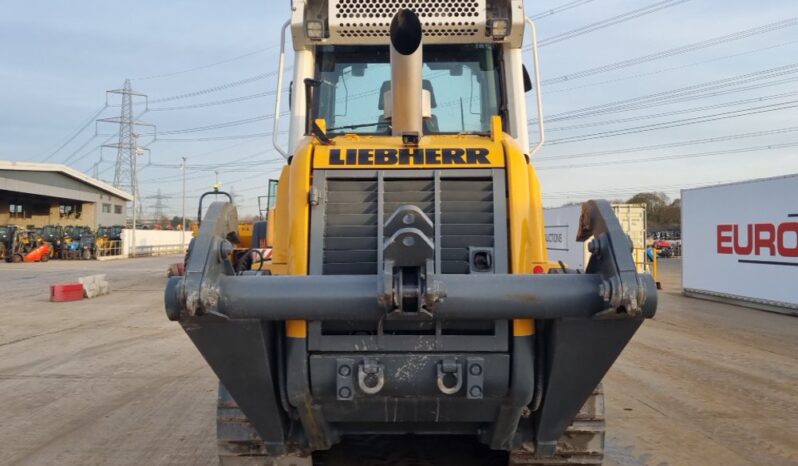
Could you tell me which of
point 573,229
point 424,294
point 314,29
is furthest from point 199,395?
point 573,229

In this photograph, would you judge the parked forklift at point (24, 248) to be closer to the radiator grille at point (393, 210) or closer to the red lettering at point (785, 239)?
the red lettering at point (785, 239)

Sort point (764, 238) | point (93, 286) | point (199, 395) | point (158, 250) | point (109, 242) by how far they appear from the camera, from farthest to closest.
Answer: point (158, 250) → point (109, 242) → point (93, 286) → point (764, 238) → point (199, 395)

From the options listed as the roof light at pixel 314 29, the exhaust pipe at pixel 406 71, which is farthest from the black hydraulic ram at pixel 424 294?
the roof light at pixel 314 29

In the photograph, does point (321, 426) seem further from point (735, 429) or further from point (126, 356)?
point (126, 356)

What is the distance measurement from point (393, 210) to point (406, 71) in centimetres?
Result: 75

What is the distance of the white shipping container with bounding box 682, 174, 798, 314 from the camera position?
13695 mm

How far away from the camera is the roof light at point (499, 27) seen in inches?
161

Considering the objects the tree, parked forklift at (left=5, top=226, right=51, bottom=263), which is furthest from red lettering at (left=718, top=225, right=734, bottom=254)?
the tree

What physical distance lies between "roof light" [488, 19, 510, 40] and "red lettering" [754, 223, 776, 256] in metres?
12.7

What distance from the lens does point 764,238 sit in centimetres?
1440

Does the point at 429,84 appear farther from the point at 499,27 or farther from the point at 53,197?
the point at 53,197

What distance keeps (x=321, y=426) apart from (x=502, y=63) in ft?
8.95

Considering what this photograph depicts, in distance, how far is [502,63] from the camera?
171 inches

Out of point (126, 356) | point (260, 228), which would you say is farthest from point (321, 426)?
point (126, 356)
